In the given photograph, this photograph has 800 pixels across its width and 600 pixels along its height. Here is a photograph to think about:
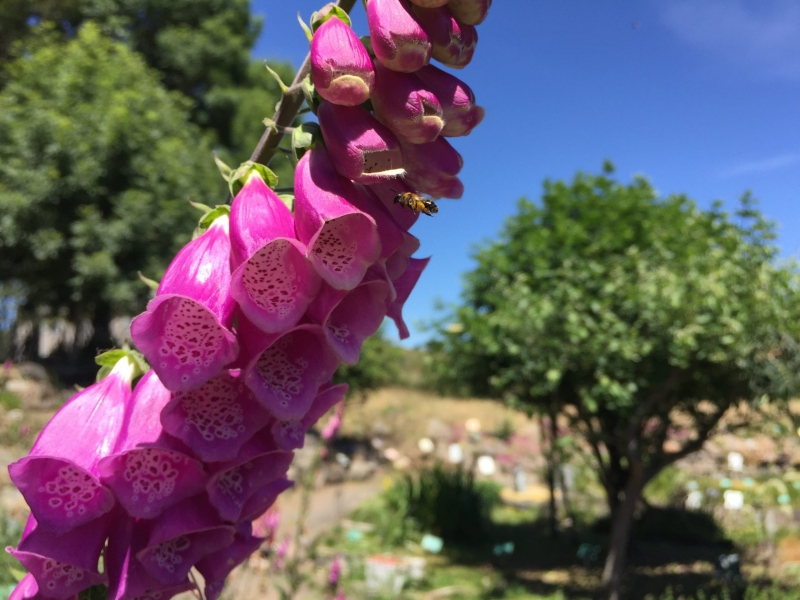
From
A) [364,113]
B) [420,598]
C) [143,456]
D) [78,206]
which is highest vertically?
[78,206]

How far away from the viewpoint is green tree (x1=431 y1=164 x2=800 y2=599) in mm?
3973

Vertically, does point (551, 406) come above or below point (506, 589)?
above

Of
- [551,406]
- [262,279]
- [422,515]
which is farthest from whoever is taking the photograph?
[422,515]

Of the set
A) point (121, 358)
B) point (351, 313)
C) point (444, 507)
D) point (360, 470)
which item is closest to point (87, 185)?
point (360, 470)

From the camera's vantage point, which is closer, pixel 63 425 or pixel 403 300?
pixel 63 425

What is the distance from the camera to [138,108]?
33.4ft

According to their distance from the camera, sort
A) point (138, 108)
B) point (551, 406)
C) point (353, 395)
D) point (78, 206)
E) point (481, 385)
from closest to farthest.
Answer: point (551, 406)
point (481, 385)
point (78, 206)
point (138, 108)
point (353, 395)

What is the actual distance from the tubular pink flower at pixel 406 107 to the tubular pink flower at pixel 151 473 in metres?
0.39

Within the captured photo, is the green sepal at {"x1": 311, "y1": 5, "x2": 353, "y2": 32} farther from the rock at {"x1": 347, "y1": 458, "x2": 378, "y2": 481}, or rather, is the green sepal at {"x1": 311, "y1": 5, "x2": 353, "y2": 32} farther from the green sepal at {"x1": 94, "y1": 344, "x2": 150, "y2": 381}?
the rock at {"x1": 347, "y1": 458, "x2": 378, "y2": 481}

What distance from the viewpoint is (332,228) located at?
571 mm

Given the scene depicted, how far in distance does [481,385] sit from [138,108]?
7.96 m

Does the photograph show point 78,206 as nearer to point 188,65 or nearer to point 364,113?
point 188,65

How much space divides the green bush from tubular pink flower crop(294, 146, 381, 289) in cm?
727

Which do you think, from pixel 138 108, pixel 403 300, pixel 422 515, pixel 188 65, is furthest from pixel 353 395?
pixel 403 300
